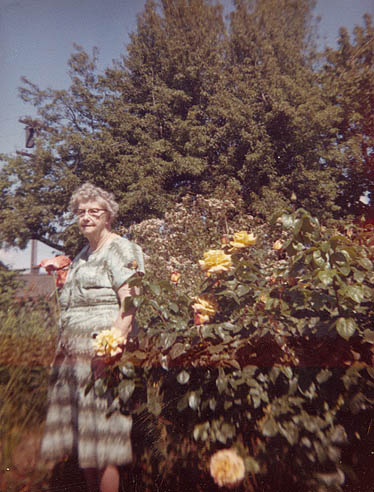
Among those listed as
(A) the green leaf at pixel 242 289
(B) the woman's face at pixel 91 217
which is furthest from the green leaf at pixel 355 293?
(B) the woman's face at pixel 91 217

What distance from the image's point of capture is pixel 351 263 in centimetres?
112

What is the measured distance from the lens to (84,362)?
147 centimetres

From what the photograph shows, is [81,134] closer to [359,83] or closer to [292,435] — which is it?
[359,83]

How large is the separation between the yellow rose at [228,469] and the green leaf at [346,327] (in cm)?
51

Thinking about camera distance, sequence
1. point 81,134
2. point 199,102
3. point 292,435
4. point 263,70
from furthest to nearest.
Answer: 1. point 199,102
2. point 263,70
3. point 81,134
4. point 292,435

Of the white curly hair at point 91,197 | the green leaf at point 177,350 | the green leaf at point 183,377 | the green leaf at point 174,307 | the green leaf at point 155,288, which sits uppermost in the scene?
the white curly hair at point 91,197

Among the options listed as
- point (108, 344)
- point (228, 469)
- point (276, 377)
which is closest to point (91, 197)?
point (108, 344)

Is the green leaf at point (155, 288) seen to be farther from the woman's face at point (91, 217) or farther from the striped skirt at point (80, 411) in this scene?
the woman's face at point (91, 217)

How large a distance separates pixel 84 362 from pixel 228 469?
0.75m

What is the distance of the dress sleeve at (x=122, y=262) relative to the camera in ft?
4.84

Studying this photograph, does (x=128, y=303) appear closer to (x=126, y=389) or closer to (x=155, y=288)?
(x=155, y=288)

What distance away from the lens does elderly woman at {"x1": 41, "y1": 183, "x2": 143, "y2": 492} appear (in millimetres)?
1359

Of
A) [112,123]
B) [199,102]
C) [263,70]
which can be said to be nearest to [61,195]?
[112,123]

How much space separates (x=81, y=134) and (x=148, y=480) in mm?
8083
